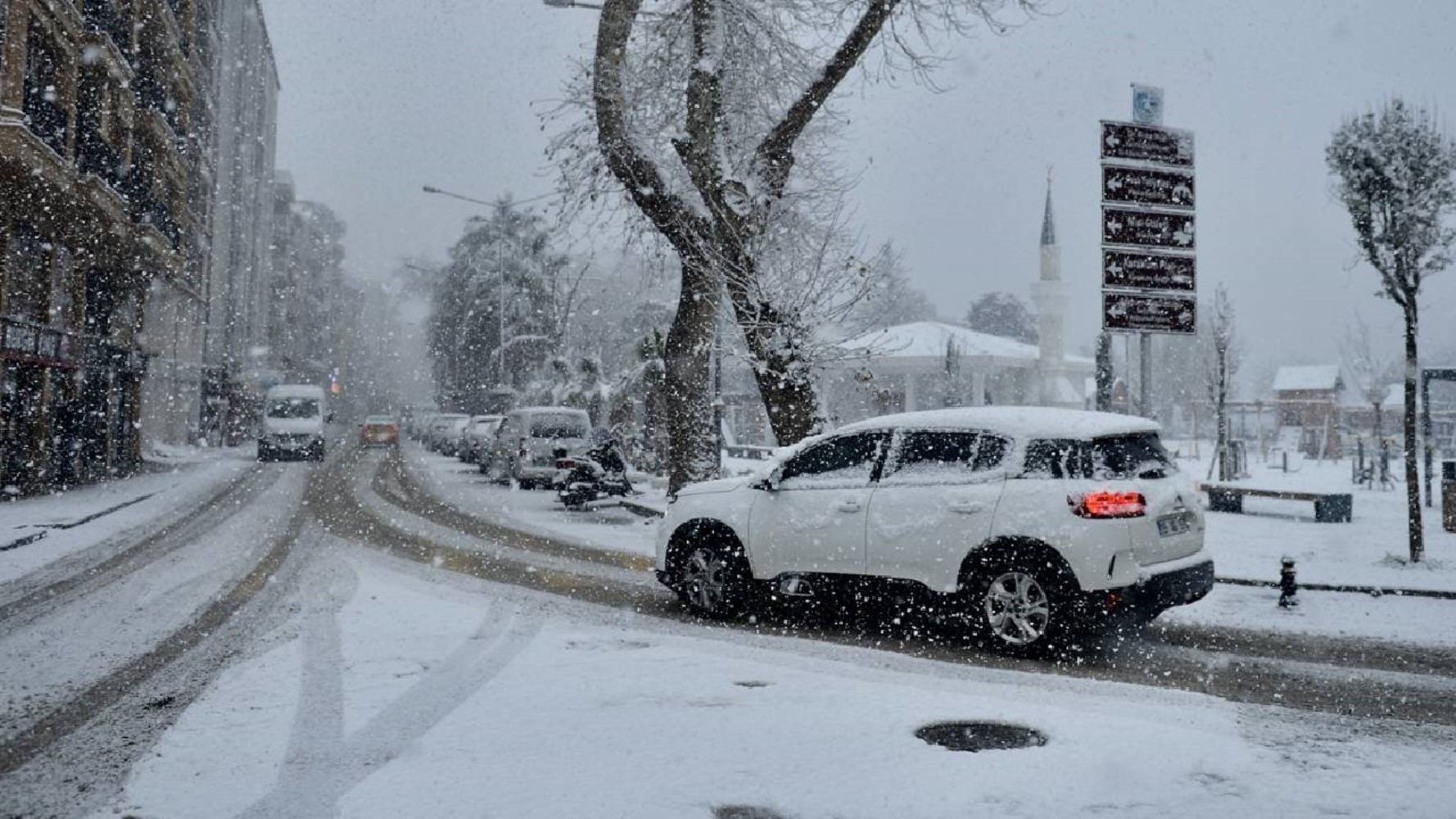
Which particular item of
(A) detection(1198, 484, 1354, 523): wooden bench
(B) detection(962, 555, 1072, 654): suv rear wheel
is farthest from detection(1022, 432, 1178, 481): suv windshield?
(A) detection(1198, 484, 1354, 523): wooden bench

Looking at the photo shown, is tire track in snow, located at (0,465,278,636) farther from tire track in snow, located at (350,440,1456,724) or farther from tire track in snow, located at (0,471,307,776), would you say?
tire track in snow, located at (350,440,1456,724)

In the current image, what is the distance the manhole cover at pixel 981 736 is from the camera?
4.91 meters

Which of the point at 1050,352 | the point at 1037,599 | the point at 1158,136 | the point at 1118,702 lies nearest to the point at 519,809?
the point at 1118,702

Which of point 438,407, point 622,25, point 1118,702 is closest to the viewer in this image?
point 1118,702

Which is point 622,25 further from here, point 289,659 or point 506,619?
point 289,659

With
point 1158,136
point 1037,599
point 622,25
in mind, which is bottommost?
point 1037,599

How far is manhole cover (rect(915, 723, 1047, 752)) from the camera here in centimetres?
491

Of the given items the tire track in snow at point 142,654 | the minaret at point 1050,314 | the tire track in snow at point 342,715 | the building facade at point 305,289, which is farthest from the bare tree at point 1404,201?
the building facade at point 305,289

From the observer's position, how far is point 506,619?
8383mm

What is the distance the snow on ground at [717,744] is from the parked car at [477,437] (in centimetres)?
2205

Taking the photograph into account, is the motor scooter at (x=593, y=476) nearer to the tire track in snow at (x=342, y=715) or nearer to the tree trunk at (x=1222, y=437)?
the tire track in snow at (x=342, y=715)

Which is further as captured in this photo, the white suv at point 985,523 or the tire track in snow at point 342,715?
the white suv at point 985,523

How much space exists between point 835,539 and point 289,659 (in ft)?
12.6

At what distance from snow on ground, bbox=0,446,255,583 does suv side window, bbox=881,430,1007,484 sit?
9337 mm
